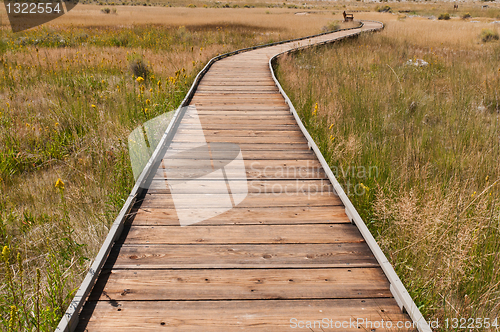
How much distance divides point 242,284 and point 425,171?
7.61 ft

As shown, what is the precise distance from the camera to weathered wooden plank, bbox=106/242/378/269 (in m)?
2.47

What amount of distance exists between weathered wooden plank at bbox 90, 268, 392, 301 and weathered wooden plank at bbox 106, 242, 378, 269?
0.20ft

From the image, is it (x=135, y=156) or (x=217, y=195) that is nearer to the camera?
(x=217, y=195)

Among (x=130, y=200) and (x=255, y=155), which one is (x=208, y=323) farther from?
(x=255, y=155)

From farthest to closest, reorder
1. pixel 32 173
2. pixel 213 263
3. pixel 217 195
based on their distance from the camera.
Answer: pixel 32 173, pixel 217 195, pixel 213 263

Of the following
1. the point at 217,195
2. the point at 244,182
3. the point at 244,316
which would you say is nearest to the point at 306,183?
the point at 244,182

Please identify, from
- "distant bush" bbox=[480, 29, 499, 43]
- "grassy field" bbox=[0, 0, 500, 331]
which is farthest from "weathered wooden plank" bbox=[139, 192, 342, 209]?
"distant bush" bbox=[480, 29, 499, 43]

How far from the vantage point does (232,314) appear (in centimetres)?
206

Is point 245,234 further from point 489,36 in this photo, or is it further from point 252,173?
point 489,36

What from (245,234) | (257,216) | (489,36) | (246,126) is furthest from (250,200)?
(489,36)

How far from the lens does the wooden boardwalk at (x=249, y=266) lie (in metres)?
2.04

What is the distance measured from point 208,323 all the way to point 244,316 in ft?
0.71

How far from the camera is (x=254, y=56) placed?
42.0 ft

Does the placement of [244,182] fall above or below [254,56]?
below
